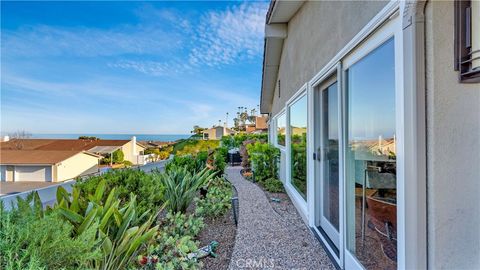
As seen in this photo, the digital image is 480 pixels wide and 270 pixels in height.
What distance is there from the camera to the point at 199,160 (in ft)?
22.7

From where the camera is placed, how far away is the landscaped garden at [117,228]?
4.29 feet

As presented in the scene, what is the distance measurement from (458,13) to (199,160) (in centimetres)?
628

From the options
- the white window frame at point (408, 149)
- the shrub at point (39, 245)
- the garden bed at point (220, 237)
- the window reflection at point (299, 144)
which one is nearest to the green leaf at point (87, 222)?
the shrub at point (39, 245)

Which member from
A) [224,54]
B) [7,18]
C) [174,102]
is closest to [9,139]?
[7,18]

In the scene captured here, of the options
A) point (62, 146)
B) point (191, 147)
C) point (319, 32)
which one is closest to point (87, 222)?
point (319, 32)

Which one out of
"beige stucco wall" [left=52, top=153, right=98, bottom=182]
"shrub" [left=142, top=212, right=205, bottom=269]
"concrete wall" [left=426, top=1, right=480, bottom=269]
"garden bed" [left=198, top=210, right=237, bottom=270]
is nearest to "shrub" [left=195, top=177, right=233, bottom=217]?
"garden bed" [left=198, top=210, right=237, bottom=270]

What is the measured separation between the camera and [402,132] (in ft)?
5.09

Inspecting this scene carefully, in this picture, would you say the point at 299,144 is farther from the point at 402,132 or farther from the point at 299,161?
the point at 402,132

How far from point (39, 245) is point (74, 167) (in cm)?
581

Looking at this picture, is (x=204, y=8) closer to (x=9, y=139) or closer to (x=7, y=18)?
(x=7, y=18)

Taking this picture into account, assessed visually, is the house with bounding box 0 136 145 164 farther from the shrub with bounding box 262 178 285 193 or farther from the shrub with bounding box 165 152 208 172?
the shrub with bounding box 262 178 285 193

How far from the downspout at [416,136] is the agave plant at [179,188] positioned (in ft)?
11.2

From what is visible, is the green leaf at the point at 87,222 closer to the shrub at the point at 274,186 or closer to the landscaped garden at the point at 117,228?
the landscaped garden at the point at 117,228

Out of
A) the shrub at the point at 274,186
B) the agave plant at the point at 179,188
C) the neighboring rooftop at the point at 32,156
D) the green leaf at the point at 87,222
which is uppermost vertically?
the neighboring rooftop at the point at 32,156
